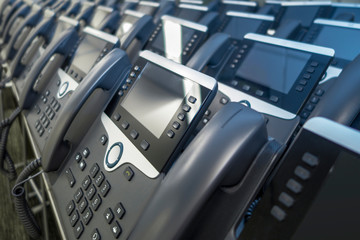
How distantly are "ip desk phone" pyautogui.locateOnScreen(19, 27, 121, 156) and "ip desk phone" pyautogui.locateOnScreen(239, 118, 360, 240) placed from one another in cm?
53

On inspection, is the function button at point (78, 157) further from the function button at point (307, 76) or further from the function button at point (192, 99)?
the function button at point (307, 76)

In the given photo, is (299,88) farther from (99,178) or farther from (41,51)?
(41,51)

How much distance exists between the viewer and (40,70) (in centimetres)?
82

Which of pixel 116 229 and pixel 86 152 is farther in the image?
pixel 86 152

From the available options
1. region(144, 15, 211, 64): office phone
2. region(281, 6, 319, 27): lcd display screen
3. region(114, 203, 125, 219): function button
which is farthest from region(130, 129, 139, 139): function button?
region(281, 6, 319, 27): lcd display screen

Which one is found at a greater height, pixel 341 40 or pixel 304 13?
pixel 304 13

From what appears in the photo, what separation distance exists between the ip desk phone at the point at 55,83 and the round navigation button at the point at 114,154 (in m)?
0.26

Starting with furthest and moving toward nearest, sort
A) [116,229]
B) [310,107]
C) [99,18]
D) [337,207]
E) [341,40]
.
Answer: [99,18]
[341,40]
[310,107]
[116,229]
[337,207]

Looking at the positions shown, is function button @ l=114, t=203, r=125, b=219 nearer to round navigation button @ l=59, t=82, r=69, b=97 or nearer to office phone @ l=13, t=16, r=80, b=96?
round navigation button @ l=59, t=82, r=69, b=97

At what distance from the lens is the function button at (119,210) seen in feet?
1.20

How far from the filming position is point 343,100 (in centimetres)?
→ 43

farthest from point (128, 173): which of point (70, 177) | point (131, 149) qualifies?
point (70, 177)

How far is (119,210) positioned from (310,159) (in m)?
0.25

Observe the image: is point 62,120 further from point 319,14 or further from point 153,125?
point 319,14
